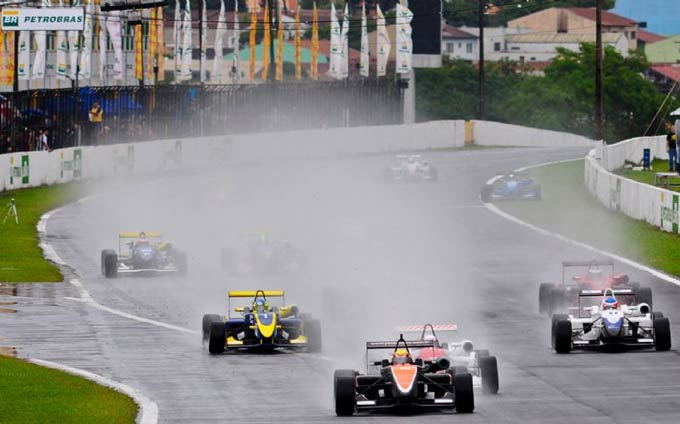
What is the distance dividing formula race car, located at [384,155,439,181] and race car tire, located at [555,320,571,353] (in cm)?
4613

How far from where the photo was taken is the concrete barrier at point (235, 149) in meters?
67.2

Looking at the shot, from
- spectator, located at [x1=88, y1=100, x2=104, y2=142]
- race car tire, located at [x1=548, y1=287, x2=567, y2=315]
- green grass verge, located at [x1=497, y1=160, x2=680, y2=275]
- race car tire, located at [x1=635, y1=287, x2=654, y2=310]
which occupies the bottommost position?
green grass verge, located at [x1=497, y1=160, x2=680, y2=275]

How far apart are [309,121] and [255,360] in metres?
76.1

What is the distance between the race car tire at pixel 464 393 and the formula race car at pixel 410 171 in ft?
171

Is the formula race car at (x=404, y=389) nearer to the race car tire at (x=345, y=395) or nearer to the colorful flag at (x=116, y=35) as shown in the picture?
the race car tire at (x=345, y=395)

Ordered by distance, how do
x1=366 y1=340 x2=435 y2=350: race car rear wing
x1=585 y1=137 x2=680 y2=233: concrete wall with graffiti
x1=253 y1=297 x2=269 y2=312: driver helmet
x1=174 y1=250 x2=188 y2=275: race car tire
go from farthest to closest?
x1=585 y1=137 x2=680 y2=233: concrete wall with graffiti < x1=174 y1=250 x2=188 y2=275: race car tire < x1=253 y1=297 x2=269 y2=312: driver helmet < x1=366 y1=340 x2=435 y2=350: race car rear wing

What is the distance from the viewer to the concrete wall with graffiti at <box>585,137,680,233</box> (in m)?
49.1

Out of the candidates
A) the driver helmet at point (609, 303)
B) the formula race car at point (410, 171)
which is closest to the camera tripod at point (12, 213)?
the formula race car at point (410, 171)

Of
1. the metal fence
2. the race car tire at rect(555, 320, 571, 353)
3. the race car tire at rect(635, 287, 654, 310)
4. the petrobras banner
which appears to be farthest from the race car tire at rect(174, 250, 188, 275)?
the metal fence

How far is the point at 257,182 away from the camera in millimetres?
71250

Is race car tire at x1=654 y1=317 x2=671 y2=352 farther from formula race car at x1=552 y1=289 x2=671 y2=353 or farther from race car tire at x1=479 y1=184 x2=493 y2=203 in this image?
race car tire at x1=479 y1=184 x2=493 y2=203

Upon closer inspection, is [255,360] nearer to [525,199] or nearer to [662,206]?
[662,206]

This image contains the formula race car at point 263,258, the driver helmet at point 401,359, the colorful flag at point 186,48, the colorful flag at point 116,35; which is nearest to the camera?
the driver helmet at point 401,359

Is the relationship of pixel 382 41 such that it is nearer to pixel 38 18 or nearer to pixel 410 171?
pixel 410 171
